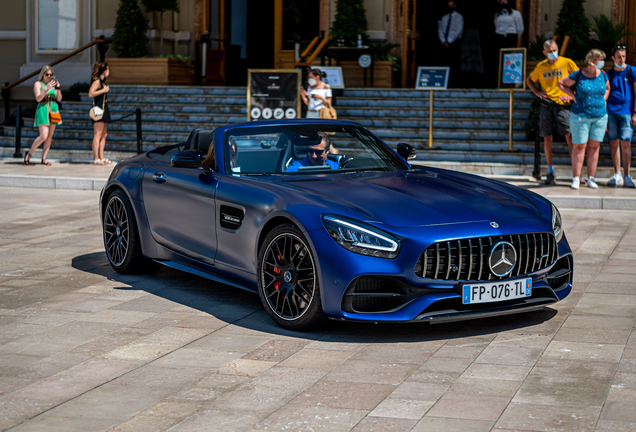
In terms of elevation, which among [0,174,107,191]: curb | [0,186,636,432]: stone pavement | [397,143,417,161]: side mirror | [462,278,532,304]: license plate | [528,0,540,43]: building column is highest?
[528,0,540,43]: building column

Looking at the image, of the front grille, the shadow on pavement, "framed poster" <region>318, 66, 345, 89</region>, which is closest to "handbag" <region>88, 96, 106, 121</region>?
"framed poster" <region>318, 66, 345, 89</region>

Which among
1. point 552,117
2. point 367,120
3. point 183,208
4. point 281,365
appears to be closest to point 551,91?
point 552,117

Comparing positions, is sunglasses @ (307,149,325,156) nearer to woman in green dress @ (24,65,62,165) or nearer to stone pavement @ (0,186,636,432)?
stone pavement @ (0,186,636,432)

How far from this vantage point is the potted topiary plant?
2144 cm

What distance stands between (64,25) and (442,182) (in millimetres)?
19770

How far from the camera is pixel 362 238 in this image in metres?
5.33

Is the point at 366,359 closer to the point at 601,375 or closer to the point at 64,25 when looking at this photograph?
the point at 601,375

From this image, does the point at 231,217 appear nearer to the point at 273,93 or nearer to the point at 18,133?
the point at 273,93

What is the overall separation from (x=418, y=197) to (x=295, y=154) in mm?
1224

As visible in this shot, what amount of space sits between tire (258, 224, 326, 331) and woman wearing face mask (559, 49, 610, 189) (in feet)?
26.1

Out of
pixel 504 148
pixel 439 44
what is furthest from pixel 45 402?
pixel 439 44

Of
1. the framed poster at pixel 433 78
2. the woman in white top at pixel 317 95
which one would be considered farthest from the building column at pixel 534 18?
the woman in white top at pixel 317 95

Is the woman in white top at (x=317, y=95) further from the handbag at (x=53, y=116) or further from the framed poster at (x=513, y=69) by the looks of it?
the handbag at (x=53, y=116)

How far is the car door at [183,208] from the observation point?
21.4 ft
